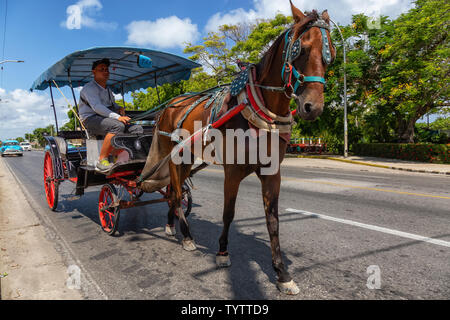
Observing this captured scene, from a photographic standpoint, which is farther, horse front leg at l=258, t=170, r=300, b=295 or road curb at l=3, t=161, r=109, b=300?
horse front leg at l=258, t=170, r=300, b=295

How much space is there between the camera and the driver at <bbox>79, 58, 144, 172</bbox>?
476cm

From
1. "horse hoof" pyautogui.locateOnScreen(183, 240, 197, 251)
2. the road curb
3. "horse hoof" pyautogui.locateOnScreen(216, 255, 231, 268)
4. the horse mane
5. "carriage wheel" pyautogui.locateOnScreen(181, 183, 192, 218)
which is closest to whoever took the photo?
the horse mane

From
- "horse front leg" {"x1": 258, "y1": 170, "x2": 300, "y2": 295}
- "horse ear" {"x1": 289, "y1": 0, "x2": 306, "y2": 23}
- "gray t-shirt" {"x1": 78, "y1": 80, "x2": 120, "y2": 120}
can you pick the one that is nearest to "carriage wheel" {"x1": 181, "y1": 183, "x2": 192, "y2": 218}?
"gray t-shirt" {"x1": 78, "y1": 80, "x2": 120, "y2": 120}

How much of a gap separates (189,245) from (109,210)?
66.4 inches

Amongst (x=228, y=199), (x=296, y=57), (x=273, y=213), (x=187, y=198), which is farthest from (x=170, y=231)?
(x=296, y=57)

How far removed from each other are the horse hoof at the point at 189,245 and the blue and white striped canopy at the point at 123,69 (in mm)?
3262

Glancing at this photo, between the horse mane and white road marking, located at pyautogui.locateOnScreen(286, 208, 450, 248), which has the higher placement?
the horse mane

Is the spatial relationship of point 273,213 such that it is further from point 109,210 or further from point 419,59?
point 419,59

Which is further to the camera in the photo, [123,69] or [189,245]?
[123,69]

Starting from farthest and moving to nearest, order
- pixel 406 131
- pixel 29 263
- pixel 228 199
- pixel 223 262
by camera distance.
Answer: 1. pixel 406 131
2. pixel 29 263
3. pixel 223 262
4. pixel 228 199

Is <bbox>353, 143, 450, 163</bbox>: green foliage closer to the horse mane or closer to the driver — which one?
the horse mane

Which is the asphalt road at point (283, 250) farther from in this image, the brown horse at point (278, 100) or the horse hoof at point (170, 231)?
the brown horse at point (278, 100)

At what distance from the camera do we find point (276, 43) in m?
2.87

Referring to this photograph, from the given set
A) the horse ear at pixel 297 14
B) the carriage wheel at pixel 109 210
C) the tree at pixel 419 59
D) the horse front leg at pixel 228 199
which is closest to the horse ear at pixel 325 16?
the horse ear at pixel 297 14
